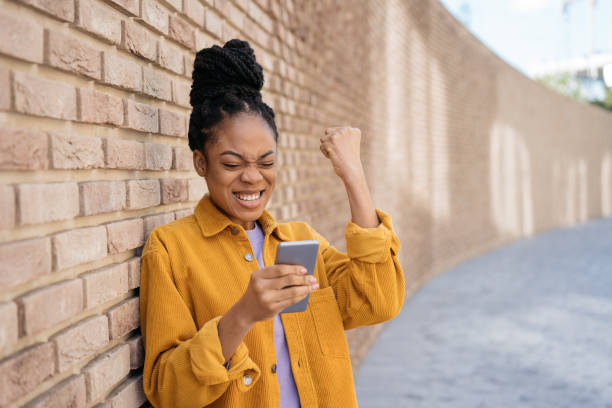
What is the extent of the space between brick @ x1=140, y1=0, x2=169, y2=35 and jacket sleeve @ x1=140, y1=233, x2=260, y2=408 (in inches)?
27.8

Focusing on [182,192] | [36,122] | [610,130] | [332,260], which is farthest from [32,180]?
[610,130]

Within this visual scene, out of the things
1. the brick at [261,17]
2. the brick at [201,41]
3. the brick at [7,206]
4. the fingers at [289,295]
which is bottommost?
the fingers at [289,295]

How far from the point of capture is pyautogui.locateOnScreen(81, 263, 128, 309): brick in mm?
1571

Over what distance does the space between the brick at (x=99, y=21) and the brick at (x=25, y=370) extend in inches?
30.8

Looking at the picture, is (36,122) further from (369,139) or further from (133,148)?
(369,139)

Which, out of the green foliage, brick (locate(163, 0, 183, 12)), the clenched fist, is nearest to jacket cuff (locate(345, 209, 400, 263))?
the clenched fist

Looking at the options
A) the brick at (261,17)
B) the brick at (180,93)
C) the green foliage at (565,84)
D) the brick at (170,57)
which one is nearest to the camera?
the brick at (170,57)

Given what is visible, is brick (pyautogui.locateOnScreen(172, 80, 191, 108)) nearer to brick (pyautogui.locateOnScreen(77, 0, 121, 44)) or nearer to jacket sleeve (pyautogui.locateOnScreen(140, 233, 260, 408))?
brick (pyautogui.locateOnScreen(77, 0, 121, 44))

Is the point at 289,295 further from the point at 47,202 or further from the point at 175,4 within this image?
the point at 175,4

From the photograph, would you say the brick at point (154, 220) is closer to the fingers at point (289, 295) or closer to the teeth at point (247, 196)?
the teeth at point (247, 196)

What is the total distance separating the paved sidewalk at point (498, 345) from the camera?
4.62 meters

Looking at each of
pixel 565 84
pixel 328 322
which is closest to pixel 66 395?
pixel 328 322

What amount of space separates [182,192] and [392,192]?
5.48 metres

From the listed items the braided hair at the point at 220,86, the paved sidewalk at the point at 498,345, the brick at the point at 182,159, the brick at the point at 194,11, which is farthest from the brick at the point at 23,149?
the paved sidewalk at the point at 498,345
